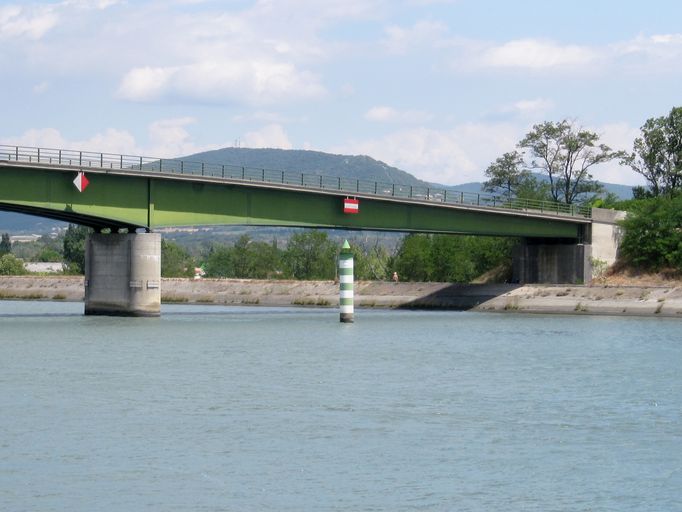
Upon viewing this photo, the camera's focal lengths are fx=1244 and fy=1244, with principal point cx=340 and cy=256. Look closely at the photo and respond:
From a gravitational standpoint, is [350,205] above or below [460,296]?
above

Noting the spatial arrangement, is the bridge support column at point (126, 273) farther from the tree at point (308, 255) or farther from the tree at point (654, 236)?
the tree at point (308, 255)

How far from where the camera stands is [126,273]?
86.4m

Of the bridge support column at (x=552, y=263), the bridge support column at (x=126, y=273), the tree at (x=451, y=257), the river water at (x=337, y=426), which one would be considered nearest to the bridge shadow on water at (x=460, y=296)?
the bridge support column at (x=552, y=263)

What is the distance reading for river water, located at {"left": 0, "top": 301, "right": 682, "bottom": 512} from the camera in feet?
85.7

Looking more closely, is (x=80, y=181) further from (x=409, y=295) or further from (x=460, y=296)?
(x=409, y=295)

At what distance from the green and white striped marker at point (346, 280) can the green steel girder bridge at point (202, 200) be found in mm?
6845

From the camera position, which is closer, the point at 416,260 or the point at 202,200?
the point at 202,200

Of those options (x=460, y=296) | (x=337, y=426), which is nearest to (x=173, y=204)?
(x=460, y=296)

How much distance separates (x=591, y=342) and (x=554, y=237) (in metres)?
48.0

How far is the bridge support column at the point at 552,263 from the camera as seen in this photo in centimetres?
11306

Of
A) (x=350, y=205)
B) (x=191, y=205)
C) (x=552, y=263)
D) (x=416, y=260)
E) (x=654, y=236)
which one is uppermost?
(x=350, y=205)

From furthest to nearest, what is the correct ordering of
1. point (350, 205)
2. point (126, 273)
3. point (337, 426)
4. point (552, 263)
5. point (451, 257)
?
point (451, 257) → point (552, 263) → point (350, 205) → point (126, 273) → point (337, 426)

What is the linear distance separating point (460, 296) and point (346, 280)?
37143 millimetres

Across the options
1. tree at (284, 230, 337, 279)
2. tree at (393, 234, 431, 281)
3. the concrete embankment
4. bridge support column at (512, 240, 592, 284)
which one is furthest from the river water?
tree at (284, 230, 337, 279)
